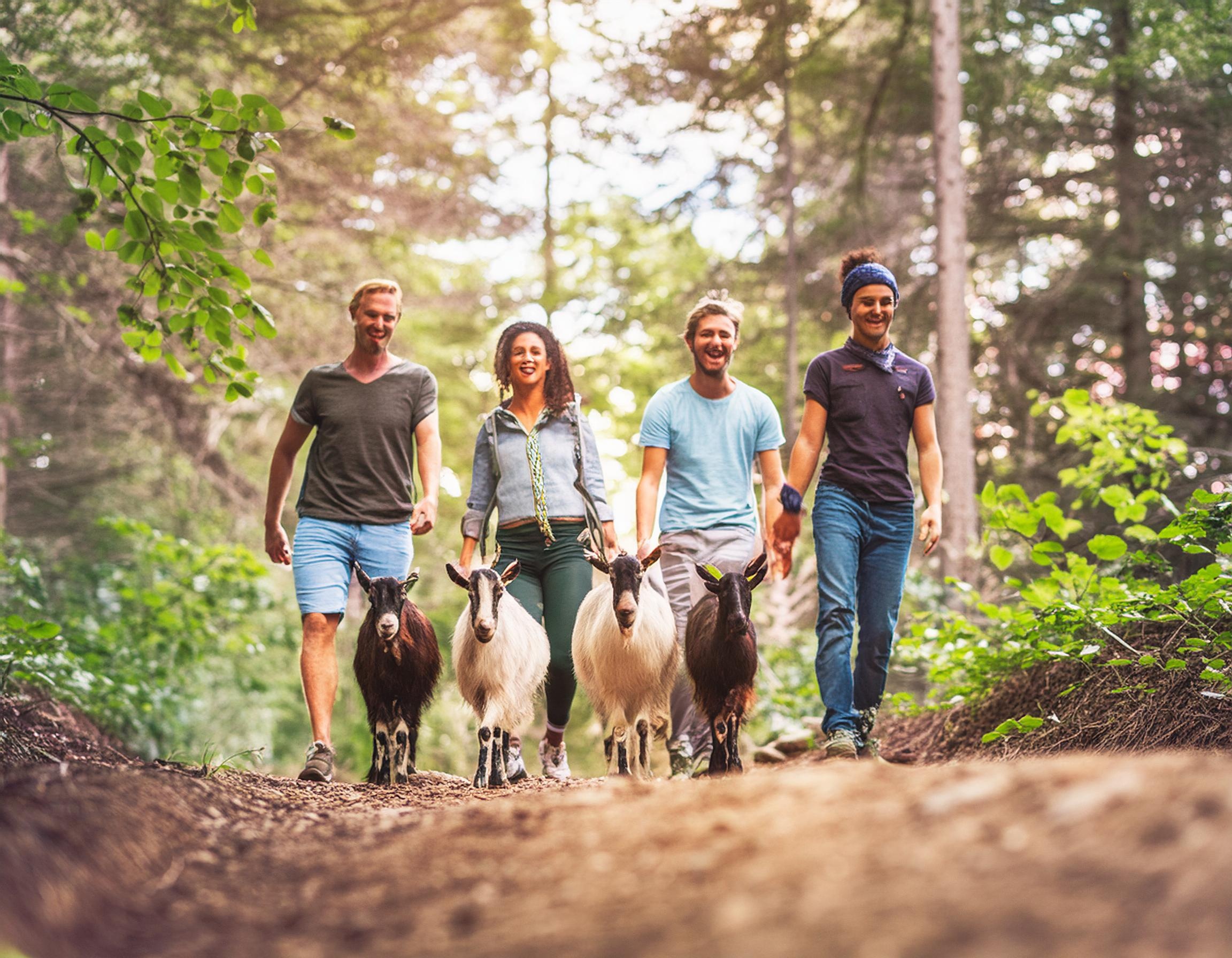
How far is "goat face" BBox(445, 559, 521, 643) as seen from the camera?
6.06m

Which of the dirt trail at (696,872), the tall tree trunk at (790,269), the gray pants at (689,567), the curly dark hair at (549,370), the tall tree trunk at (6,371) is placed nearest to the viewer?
the dirt trail at (696,872)

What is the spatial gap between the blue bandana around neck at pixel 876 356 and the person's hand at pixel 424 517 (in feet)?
9.45

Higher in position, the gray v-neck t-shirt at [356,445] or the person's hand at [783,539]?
the gray v-neck t-shirt at [356,445]

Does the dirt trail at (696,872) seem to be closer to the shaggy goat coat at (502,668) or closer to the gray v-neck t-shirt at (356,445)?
the shaggy goat coat at (502,668)

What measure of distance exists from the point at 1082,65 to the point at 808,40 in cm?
401

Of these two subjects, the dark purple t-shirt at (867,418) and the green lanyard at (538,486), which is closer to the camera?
the dark purple t-shirt at (867,418)

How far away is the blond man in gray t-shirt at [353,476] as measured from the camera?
21.7ft

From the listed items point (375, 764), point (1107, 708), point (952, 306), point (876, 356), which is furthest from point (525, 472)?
point (952, 306)

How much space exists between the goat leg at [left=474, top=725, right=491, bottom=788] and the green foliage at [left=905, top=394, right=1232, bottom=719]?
2.98m

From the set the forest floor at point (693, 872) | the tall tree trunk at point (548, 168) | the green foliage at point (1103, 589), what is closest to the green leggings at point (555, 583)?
the green foliage at point (1103, 589)

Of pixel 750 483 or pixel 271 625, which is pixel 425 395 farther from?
pixel 271 625

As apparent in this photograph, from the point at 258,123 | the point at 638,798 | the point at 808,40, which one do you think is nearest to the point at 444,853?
the point at 638,798

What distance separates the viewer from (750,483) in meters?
7.06

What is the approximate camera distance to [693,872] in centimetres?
254
